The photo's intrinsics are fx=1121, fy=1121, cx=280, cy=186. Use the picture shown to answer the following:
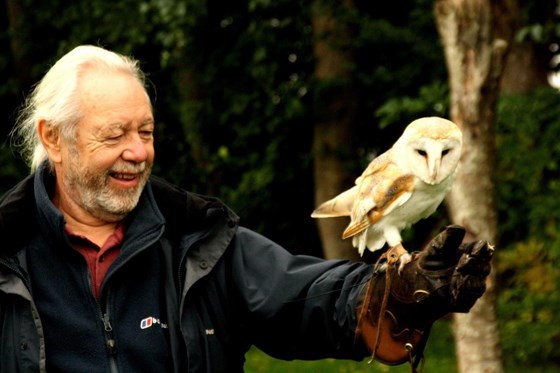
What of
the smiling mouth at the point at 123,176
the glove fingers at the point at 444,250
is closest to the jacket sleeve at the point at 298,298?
the glove fingers at the point at 444,250

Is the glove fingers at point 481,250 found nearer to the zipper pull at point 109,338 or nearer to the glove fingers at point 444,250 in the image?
the glove fingers at point 444,250

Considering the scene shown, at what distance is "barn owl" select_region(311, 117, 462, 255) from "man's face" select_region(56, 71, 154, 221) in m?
0.60

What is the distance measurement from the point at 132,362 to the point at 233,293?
0.33m

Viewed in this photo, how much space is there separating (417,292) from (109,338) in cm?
77

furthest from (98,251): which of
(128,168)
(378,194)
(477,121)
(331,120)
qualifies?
(331,120)

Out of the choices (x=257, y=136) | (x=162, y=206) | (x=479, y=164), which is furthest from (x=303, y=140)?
(x=162, y=206)

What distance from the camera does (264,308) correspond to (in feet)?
→ 9.43

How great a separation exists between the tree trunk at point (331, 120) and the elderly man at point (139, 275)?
519cm

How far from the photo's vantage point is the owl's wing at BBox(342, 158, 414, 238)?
114 inches

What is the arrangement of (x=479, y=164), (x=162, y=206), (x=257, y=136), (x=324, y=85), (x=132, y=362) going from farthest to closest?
1. (x=257, y=136)
2. (x=324, y=85)
3. (x=479, y=164)
4. (x=162, y=206)
5. (x=132, y=362)

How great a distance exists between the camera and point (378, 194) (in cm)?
294

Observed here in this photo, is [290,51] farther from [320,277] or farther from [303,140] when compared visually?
[320,277]

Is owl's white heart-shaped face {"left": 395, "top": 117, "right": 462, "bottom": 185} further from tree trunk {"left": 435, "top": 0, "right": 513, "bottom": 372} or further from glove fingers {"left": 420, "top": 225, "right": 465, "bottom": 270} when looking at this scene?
tree trunk {"left": 435, "top": 0, "right": 513, "bottom": 372}

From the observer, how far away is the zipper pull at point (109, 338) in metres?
2.75
